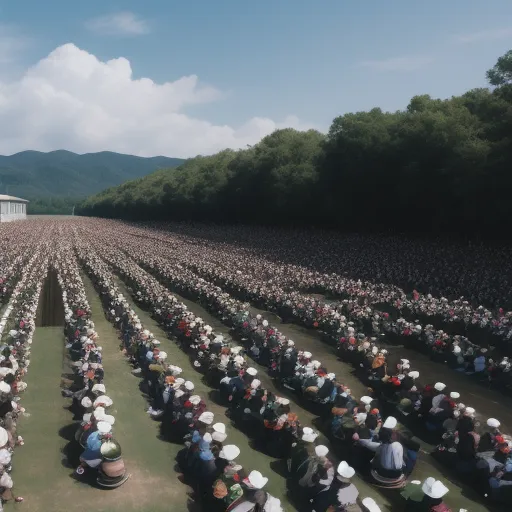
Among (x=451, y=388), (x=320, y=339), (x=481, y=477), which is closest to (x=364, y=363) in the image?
(x=451, y=388)

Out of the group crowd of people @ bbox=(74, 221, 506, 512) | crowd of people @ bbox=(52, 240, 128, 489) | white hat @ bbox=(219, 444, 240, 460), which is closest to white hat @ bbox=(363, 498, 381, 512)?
crowd of people @ bbox=(74, 221, 506, 512)

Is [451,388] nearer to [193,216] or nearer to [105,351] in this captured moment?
[105,351]

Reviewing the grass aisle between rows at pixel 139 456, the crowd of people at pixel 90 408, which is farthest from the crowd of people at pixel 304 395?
the crowd of people at pixel 90 408

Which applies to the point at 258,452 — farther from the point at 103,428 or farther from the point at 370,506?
the point at 370,506

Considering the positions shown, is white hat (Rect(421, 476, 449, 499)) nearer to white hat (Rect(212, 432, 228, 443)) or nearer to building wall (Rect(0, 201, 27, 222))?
white hat (Rect(212, 432, 228, 443))

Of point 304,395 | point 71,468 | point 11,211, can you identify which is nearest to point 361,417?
point 304,395
